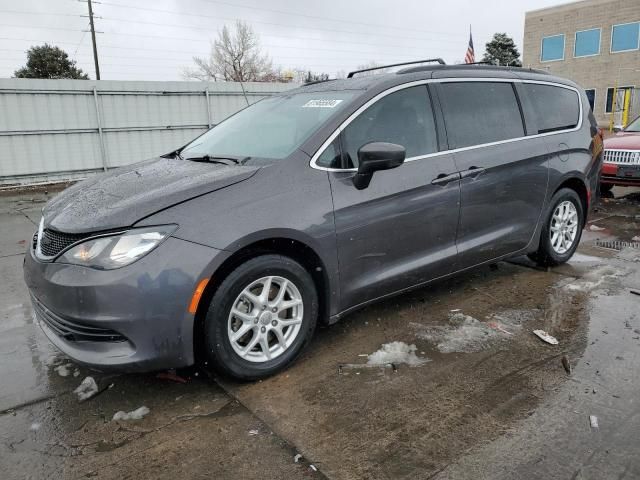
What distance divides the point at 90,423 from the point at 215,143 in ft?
7.00

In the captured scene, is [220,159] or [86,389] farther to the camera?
[220,159]

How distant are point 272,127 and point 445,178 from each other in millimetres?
1301

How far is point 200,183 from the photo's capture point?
9.55 feet

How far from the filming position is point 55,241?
9.41 ft

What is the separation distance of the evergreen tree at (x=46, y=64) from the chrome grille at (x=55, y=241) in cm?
3981

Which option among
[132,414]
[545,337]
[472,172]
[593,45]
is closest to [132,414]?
→ [132,414]

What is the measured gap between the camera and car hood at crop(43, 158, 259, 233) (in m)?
2.72

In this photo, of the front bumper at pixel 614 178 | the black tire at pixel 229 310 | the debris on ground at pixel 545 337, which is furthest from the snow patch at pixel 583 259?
the black tire at pixel 229 310

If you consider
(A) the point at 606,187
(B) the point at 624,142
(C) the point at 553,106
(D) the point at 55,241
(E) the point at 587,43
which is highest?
(E) the point at 587,43

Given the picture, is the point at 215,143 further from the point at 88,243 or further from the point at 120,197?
the point at 88,243

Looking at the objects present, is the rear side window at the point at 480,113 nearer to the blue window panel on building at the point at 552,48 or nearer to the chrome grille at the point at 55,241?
the chrome grille at the point at 55,241

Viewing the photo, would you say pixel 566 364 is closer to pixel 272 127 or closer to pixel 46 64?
pixel 272 127

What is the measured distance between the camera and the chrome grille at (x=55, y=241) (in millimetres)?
2750

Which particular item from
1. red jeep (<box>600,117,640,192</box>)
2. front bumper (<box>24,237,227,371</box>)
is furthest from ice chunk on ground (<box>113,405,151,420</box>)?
red jeep (<box>600,117,640,192</box>)
